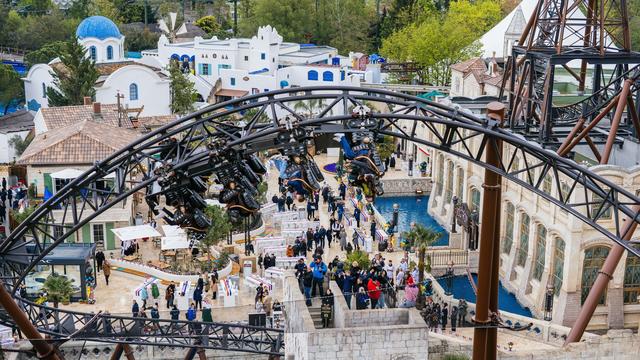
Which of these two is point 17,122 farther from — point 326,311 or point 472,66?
point 326,311

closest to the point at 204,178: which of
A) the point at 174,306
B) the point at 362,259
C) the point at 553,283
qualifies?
the point at 174,306

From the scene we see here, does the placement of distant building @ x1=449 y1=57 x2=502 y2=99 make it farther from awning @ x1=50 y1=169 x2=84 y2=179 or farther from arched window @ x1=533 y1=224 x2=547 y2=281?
awning @ x1=50 y1=169 x2=84 y2=179

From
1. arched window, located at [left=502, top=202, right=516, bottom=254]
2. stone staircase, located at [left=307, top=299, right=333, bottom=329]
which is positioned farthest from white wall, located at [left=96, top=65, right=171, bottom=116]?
stone staircase, located at [left=307, top=299, right=333, bottom=329]

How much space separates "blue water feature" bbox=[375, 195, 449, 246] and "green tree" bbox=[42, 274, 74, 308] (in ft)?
53.1

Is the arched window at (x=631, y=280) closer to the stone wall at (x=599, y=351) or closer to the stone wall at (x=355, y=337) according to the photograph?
the stone wall at (x=599, y=351)

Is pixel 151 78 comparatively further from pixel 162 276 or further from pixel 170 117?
pixel 162 276

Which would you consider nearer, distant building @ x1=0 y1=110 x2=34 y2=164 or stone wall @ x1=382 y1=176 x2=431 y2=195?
stone wall @ x1=382 y1=176 x2=431 y2=195

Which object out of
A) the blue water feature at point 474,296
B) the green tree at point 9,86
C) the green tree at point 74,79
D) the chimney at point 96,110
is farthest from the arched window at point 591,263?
the green tree at point 9,86

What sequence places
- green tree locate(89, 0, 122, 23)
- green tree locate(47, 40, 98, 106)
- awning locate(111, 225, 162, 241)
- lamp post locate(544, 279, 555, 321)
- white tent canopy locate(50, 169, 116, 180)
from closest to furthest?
lamp post locate(544, 279, 555, 321) → awning locate(111, 225, 162, 241) → white tent canopy locate(50, 169, 116, 180) → green tree locate(47, 40, 98, 106) → green tree locate(89, 0, 122, 23)

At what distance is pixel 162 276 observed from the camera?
30547 millimetres

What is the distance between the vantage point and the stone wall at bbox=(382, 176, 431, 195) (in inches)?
1800

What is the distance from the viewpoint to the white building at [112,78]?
178ft

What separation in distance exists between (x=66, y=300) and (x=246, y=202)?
13089 millimetres

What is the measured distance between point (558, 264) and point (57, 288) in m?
15.7
